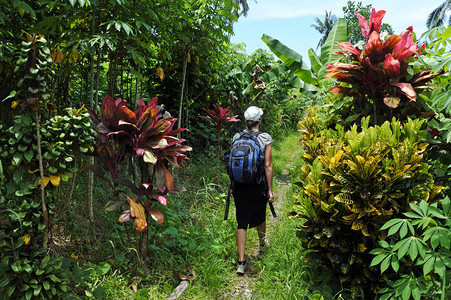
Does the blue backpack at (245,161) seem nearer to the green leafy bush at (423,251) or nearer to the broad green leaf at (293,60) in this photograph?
the green leafy bush at (423,251)

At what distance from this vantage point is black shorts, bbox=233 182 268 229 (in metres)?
3.56

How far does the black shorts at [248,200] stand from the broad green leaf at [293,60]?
261 cm

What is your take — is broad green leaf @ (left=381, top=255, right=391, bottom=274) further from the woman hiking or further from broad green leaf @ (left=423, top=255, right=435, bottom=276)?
the woman hiking

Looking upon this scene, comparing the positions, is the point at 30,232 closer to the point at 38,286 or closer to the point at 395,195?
the point at 38,286

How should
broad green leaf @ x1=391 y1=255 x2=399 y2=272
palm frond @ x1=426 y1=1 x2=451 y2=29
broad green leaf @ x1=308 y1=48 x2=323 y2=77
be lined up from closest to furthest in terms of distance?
broad green leaf @ x1=391 y1=255 x2=399 y2=272 < broad green leaf @ x1=308 y1=48 x2=323 y2=77 < palm frond @ x1=426 y1=1 x2=451 y2=29

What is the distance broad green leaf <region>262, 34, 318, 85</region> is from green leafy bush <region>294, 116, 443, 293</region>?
284 centimetres

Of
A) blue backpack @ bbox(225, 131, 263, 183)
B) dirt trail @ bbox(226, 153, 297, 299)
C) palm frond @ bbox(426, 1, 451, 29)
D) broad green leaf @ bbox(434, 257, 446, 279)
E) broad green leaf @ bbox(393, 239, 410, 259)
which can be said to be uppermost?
palm frond @ bbox(426, 1, 451, 29)

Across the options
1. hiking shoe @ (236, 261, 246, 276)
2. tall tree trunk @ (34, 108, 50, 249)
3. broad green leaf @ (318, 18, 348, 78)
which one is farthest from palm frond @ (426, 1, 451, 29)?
tall tree trunk @ (34, 108, 50, 249)

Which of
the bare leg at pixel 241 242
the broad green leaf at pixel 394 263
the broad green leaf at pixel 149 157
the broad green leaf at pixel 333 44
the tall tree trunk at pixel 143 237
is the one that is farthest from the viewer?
the broad green leaf at pixel 333 44

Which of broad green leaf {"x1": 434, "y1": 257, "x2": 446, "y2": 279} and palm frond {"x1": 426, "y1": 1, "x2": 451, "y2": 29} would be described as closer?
broad green leaf {"x1": 434, "y1": 257, "x2": 446, "y2": 279}

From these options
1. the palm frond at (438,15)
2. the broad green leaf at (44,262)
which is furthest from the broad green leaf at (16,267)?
the palm frond at (438,15)

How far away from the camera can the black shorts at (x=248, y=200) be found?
11.7ft

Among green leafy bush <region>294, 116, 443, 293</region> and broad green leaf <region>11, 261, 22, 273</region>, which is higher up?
green leafy bush <region>294, 116, 443, 293</region>

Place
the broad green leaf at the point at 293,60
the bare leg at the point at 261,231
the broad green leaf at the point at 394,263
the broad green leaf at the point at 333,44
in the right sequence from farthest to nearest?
1. the broad green leaf at the point at 293,60
2. the broad green leaf at the point at 333,44
3. the bare leg at the point at 261,231
4. the broad green leaf at the point at 394,263
